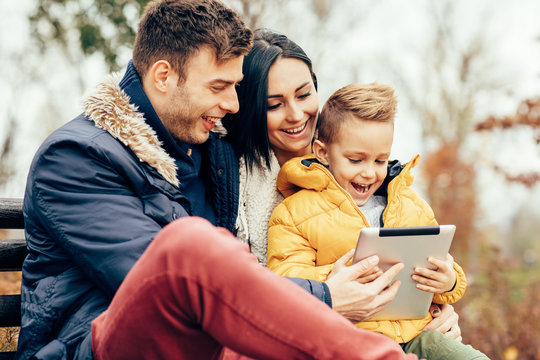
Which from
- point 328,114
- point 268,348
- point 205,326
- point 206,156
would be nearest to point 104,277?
point 205,326

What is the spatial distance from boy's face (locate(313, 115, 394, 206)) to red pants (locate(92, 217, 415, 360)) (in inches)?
43.6

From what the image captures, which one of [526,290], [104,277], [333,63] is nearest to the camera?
[104,277]

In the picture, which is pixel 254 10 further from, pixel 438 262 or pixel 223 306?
pixel 223 306

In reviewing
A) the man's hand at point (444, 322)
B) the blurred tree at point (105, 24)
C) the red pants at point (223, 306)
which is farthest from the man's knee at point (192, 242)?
the blurred tree at point (105, 24)

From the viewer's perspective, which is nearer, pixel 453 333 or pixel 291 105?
pixel 453 333

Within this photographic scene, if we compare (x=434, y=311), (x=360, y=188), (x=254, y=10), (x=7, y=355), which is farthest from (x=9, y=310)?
(x=254, y=10)

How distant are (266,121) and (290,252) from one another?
2.56 ft

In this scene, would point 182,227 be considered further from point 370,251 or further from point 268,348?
point 370,251

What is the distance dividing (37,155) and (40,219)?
0.24 m

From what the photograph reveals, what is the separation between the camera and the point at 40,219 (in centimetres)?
182

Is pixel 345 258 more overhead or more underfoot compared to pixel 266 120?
more underfoot

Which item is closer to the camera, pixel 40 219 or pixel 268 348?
pixel 268 348

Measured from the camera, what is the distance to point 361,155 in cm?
240

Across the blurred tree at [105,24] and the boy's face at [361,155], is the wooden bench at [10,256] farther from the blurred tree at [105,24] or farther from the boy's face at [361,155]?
the blurred tree at [105,24]
